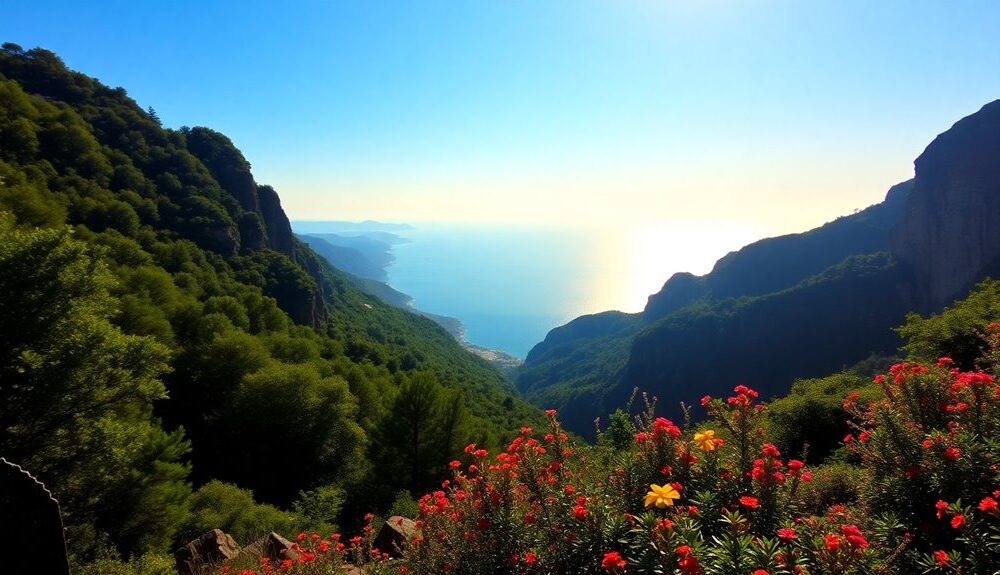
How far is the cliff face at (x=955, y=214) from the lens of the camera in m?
67.3

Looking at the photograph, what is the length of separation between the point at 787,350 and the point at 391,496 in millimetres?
78706

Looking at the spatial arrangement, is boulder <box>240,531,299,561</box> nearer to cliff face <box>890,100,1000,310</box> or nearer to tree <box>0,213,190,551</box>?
tree <box>0,213,190,551</box>

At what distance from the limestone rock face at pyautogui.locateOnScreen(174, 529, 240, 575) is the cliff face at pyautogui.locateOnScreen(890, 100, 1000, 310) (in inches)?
3739

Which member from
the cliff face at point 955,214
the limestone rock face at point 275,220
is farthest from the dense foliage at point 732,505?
the cliff face at point 955,214

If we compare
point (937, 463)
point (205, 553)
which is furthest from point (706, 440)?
point (205, 553)

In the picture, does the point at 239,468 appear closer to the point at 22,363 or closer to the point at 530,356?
the point at 22,363

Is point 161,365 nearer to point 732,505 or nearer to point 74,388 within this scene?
point 74,388

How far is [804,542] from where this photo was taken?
232cm

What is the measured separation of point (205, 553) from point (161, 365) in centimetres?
503

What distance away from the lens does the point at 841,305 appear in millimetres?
73125

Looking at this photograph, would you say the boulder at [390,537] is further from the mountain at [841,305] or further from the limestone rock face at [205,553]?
the mountain at [841,305]

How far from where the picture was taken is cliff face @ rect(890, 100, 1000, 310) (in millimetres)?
67312

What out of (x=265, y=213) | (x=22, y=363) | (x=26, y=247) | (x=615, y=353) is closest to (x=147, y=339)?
(x=22, y=363)

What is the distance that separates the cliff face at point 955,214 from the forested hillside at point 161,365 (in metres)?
76.5
